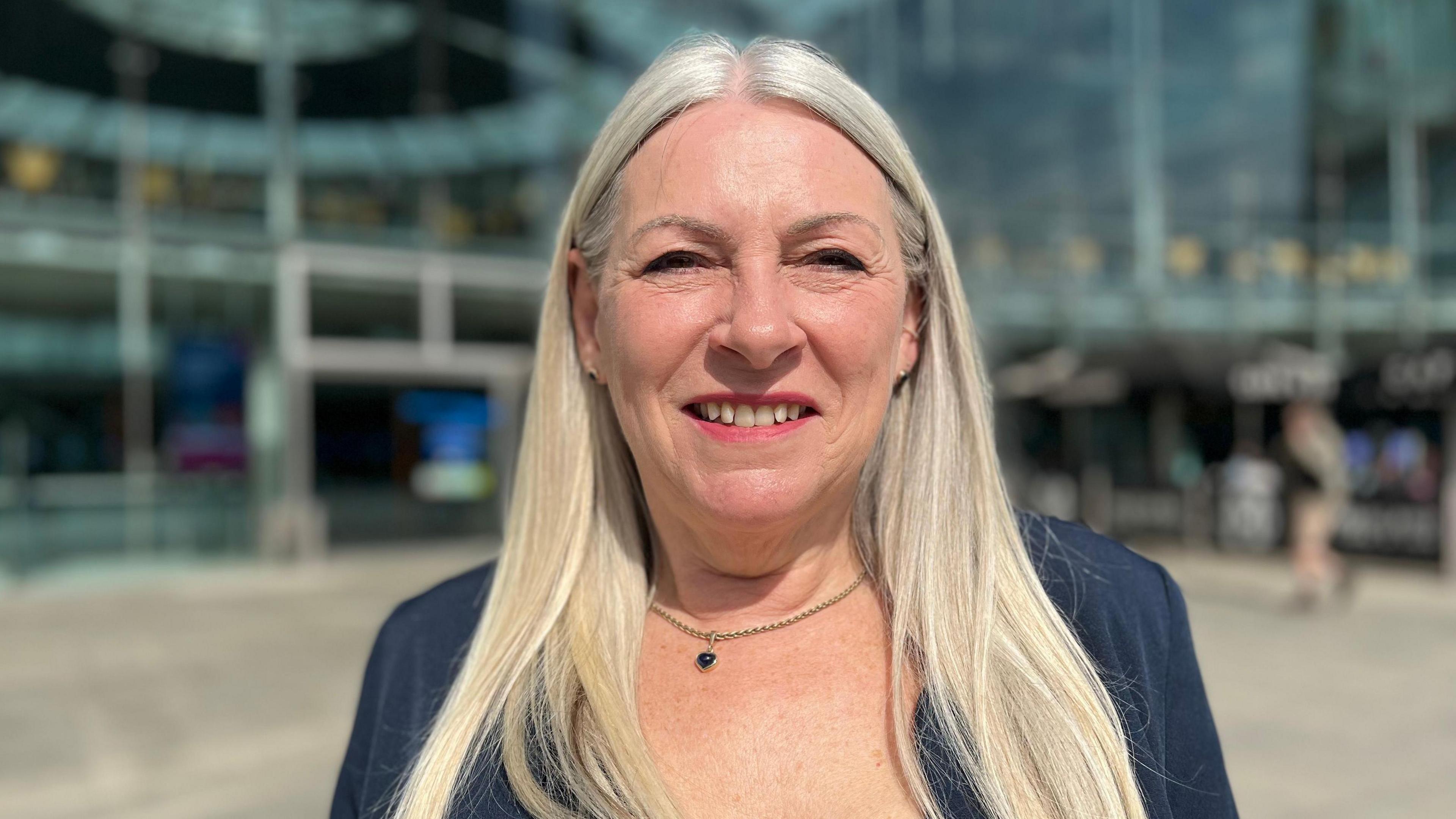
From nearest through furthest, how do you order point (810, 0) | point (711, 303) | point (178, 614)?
point (711, 303), point (178, 614), point (810, 0)

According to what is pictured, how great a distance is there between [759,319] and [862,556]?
0.48 m

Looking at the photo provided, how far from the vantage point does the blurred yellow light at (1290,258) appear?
1717cm

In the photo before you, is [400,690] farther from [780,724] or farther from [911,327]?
[911,327]

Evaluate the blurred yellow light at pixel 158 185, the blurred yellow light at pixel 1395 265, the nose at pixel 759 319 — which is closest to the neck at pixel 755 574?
the nose at pixel 759 319

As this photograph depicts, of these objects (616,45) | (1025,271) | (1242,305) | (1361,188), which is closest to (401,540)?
(616,45)

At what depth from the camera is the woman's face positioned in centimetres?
124

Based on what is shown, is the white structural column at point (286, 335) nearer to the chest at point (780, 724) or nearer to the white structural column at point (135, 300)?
the white structural column at point (135, 300)

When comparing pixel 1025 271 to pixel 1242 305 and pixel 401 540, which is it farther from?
pixel 401 540

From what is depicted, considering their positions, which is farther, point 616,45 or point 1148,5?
point 1148,5

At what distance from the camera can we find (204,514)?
11102mm

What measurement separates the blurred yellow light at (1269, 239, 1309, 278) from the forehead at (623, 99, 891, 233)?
60.6 ft

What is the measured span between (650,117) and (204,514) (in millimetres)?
11477

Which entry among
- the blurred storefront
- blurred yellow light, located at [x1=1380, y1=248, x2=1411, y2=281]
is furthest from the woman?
blurred yellow light, located at [x1=1380, y1=248, x2=1411, y2=281]

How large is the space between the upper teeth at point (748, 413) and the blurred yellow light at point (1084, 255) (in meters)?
16.1
